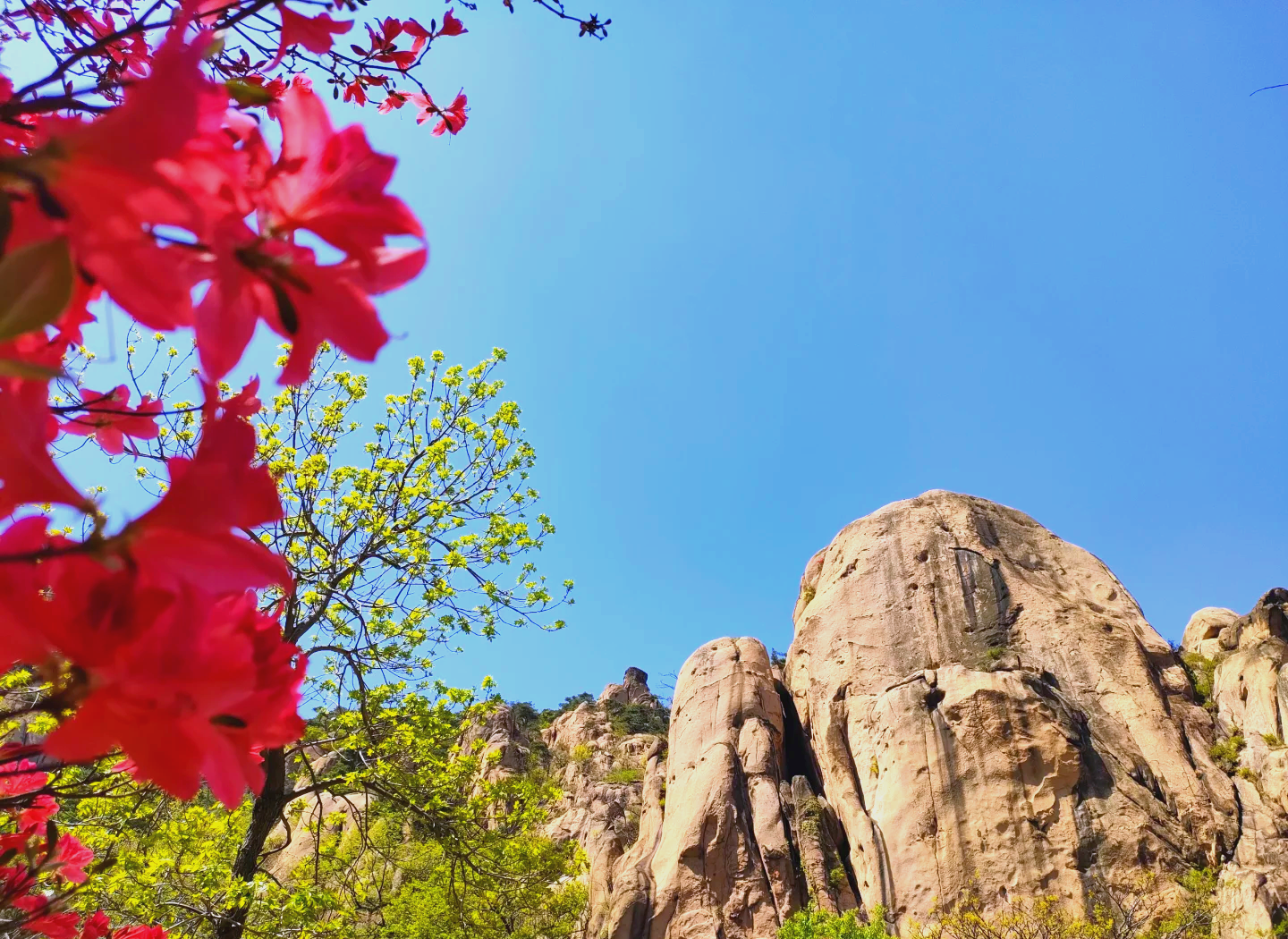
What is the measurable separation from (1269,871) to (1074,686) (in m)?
4.21

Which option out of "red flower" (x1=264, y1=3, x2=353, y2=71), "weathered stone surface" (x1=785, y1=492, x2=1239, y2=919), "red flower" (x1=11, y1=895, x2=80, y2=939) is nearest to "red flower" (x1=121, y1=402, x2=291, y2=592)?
"red flower" (x1=264, y1=3, x2=353, y2=71)

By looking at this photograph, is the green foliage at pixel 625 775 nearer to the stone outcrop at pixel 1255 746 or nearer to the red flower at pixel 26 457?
the stone outcrop at pixel 1255 746

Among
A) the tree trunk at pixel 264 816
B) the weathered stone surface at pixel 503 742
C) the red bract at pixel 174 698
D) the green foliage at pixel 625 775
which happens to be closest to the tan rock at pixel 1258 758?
the tree trunk at pixel 264 816

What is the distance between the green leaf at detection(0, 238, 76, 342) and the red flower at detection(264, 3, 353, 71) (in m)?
0.73

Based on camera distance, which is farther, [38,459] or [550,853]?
[550,853]

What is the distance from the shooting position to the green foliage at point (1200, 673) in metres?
14.9

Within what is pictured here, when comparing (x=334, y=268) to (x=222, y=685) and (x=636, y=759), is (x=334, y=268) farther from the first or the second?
(x=636, y=759)

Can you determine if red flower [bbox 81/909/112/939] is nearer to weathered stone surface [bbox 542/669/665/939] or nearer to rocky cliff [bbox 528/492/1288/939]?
weathered stone surface [bbox 542/669/665/939]

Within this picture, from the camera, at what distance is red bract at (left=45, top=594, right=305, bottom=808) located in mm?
441

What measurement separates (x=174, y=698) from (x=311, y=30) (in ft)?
2.81

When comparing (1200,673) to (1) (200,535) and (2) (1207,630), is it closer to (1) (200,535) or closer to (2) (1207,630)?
(2) (1207,630)

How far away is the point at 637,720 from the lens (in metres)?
28.2

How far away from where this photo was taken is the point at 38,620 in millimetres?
451

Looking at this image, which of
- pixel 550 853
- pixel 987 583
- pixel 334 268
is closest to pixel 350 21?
pixel 334 268
